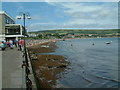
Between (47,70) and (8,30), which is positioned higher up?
(8,30)

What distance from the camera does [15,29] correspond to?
174ft

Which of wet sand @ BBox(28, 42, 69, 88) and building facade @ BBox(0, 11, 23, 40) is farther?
building facade @ BBox(0, 11, 23, 40)

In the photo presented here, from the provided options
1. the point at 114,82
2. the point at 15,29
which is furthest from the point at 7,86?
the point at 15,29

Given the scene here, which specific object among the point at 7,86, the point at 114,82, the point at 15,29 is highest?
the point at 15,29

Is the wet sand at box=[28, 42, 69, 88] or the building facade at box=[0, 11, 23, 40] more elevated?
the building facade at box=[0, 11, 23, 40]

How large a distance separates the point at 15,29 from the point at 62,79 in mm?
39978

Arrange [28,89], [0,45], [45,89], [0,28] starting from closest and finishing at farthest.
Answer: [28,89] → [45,89] → [0,45] → [0,28]

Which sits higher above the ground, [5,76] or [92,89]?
[5,76]

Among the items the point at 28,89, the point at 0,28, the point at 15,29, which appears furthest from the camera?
the point at 15,29

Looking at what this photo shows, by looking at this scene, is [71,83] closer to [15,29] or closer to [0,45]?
[0,45]

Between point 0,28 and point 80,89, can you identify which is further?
point 0,28

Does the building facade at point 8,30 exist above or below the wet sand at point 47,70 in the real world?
above

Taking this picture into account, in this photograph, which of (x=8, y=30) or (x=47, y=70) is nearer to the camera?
(x=47, y=70)

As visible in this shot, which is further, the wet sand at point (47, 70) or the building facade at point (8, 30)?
the building facade at point (8, 30)
